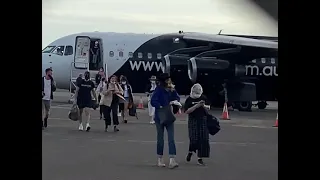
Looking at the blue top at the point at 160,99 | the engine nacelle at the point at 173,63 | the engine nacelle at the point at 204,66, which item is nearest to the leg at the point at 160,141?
the blue top at the point at 160,99

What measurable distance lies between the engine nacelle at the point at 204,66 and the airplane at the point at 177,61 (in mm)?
45

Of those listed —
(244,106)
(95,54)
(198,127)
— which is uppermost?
(95,54)

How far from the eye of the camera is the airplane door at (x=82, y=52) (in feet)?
83.6

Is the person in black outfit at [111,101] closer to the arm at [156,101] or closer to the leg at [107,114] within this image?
the leg at [107,114]

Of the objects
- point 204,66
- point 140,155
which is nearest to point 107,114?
point 140,155

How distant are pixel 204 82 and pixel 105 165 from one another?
15.8 metres

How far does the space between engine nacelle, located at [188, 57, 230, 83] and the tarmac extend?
692 centimetres

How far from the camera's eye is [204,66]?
2397 centimetres

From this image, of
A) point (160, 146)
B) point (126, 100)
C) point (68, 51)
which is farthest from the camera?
point (68, 51)

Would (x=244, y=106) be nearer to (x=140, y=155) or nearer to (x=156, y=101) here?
(x=140, y=155)

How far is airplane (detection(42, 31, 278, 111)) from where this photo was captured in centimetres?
2466

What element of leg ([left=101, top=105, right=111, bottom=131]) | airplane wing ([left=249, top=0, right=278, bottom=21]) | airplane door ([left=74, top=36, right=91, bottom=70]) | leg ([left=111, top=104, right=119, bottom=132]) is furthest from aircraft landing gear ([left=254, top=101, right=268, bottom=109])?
airplane wing ([left=249, top=0, right=278, bottom=21])

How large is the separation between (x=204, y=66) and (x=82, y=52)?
17.9 feet
